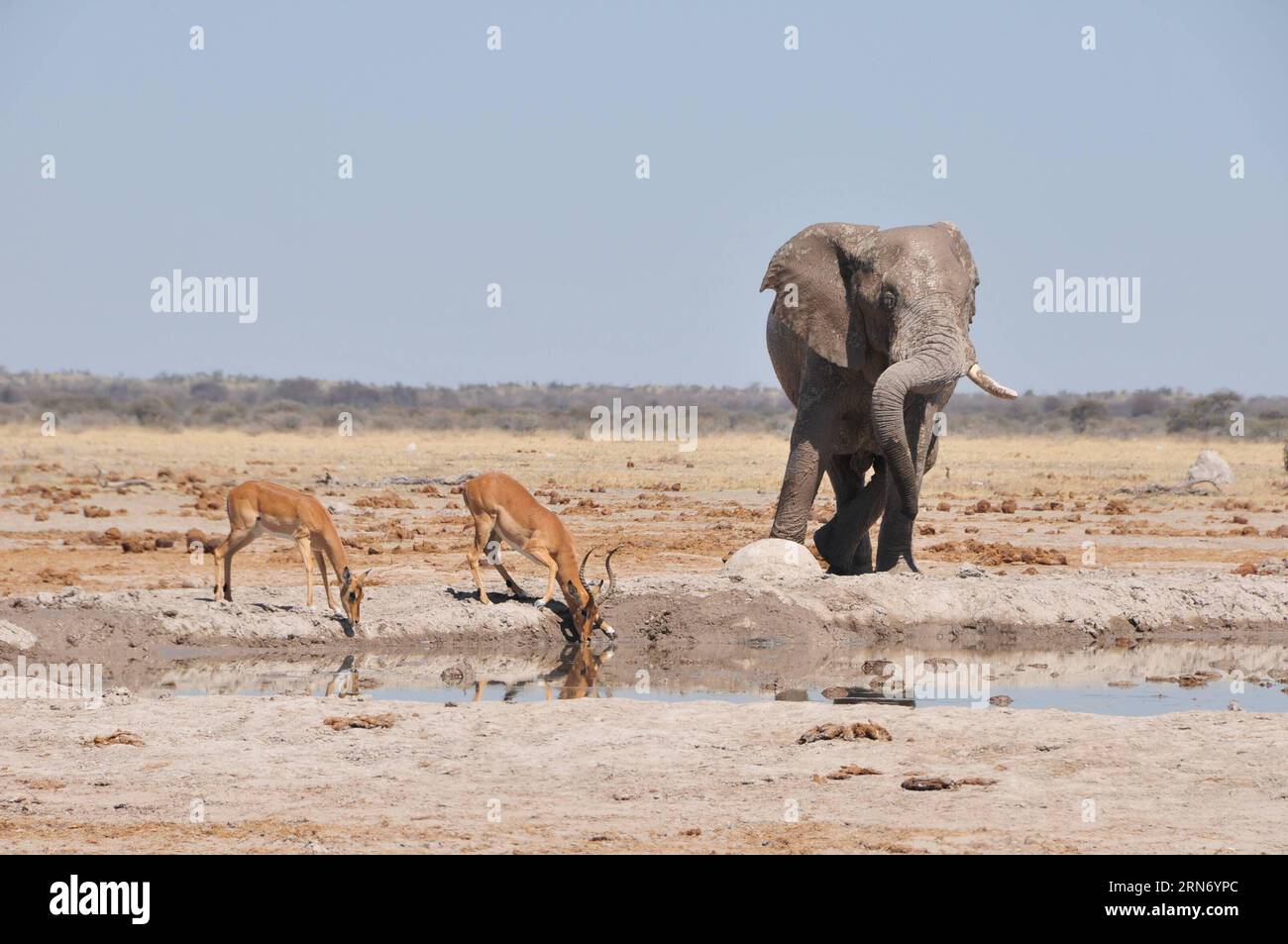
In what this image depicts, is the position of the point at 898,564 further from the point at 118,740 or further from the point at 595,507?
the point at 595,507

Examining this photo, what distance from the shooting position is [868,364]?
1911cm

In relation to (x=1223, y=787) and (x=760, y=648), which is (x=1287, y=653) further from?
(x=1223, y=787)

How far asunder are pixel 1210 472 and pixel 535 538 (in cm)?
2615

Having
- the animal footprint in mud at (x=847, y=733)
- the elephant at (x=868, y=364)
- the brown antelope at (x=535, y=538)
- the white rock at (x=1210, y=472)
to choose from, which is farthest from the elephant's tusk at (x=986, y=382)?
the white rock at (x=1210, y=472)

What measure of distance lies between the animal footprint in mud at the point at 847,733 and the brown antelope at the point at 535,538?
16.9 ft

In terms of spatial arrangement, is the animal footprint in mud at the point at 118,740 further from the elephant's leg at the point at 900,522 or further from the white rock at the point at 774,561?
the elephant's leg at the point at 900,522

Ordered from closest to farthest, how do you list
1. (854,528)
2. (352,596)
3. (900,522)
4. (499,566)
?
(352,596), (499,566), (900,522), (854,528)

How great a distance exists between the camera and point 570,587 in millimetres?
17203

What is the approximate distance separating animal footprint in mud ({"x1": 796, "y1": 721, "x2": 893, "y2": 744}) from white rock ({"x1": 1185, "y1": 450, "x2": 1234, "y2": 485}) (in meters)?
29.2

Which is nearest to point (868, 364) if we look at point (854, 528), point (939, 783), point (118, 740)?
point (854, 528)

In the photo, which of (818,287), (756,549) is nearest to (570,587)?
(756,549)

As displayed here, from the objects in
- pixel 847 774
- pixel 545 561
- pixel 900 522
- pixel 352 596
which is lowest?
pixel 847 774

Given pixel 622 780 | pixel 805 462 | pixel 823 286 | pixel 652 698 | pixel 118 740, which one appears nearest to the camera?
pixel 622 780
